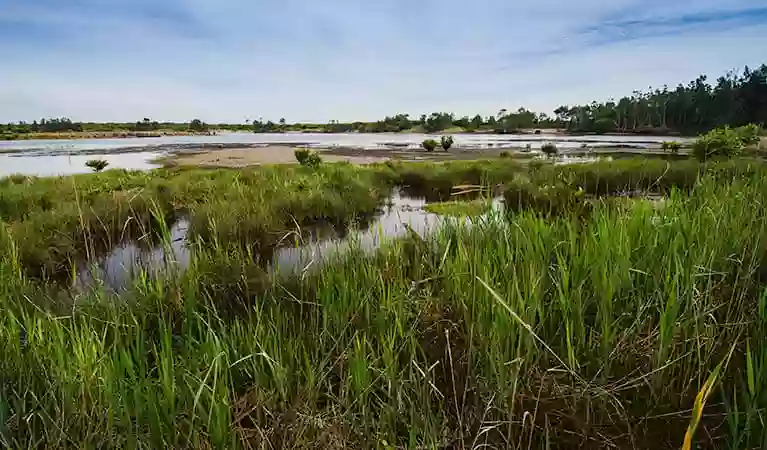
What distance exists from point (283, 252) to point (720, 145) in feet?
46.6

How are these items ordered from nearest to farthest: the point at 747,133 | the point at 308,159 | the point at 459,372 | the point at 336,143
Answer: the point at 459,372
the point at 308,159
the point at 747,133
the point at 336,143

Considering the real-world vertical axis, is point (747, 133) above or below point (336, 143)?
below

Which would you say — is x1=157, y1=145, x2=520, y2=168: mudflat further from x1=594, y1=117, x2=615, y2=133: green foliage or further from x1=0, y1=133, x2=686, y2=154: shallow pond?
x1=594, y1=117, x2=615, y2=133: green foliage

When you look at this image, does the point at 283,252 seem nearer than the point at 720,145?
Yes

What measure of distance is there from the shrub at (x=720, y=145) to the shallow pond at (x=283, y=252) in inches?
384

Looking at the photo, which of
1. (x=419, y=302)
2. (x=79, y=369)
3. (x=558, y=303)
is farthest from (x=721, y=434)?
(x=79, y=369)

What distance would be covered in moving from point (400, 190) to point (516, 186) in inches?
184

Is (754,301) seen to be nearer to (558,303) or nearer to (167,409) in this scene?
(558,303)

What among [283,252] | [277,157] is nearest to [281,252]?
[283,252]

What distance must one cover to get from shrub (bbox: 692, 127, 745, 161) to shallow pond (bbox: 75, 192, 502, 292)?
32.0 feet

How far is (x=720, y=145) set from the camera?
14.6 metres

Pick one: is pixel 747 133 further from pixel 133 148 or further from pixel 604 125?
pixel 604 125

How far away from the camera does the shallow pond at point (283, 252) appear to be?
13.4 feet

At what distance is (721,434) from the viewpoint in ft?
6.38
